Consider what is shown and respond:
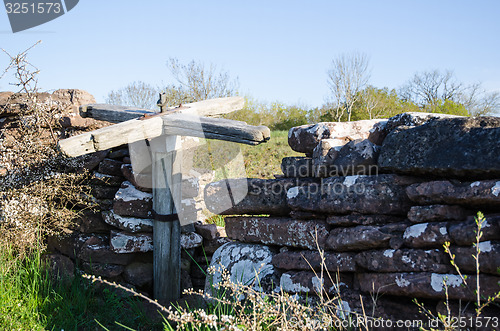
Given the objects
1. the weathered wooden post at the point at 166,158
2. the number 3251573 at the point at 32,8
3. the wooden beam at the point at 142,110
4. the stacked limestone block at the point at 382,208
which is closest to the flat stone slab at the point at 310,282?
the stacked limestone block at the point at 382,208

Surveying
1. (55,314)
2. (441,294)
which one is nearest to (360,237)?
(441,294)

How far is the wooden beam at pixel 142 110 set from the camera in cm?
509

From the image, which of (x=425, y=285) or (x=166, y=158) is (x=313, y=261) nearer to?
(x=425, y=285)

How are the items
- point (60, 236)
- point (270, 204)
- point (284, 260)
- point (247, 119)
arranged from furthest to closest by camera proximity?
point (247, 119) < point (60, 236) < point (270, 204) < point (284, 260)

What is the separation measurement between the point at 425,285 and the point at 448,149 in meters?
1.01

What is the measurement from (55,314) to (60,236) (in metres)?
1.37

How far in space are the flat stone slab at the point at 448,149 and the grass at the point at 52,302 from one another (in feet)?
10.3

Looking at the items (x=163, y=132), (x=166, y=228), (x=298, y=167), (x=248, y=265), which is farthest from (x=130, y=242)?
(x=298, y=167)

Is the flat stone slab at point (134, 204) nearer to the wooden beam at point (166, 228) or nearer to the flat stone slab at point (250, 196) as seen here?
the wooden beam at point (166, 228)

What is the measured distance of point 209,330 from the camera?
2797 mm

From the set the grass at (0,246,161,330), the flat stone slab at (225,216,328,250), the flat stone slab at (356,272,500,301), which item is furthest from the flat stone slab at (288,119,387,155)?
the grass at (0,246,161,330)

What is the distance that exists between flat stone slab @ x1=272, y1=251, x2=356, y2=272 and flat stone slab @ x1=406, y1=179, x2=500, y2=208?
0.73 meters

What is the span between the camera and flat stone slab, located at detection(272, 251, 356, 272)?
10.5 ft

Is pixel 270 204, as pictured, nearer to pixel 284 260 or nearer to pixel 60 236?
pixel 284 260
